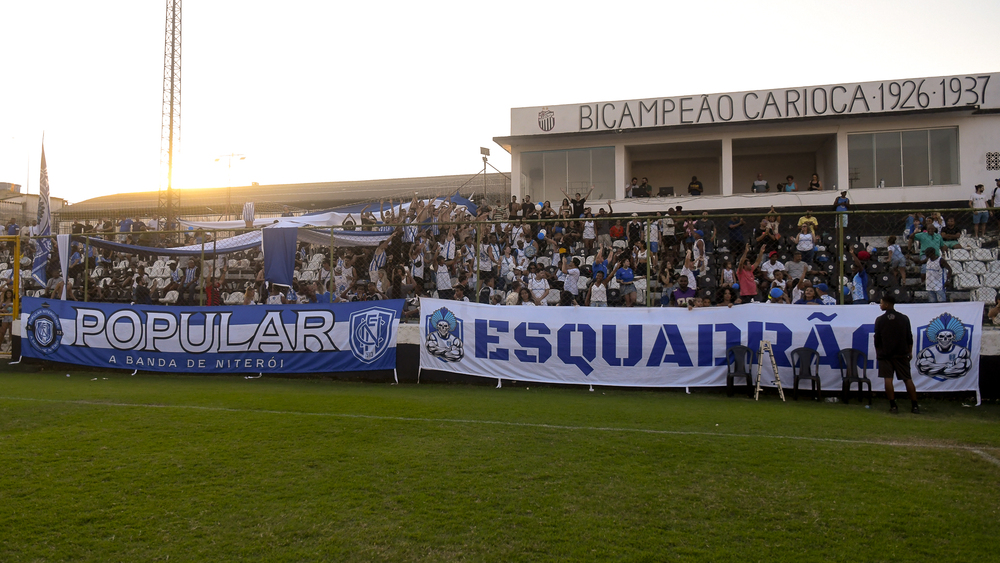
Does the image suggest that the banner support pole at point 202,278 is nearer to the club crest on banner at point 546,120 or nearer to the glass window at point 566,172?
the glass window at point 566,172

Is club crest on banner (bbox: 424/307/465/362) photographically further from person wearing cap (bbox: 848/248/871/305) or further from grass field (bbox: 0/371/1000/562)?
person wearing cap (bbox: 848/248/871/305)

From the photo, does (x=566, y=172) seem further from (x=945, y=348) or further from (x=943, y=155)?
(x=945, y=348)

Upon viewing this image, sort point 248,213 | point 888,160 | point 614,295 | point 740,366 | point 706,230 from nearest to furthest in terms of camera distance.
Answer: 1. point 740,366
2. point 614,295
3. point 706,230
4. point 248,213
5. point 888,160

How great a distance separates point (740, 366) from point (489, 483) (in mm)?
6919

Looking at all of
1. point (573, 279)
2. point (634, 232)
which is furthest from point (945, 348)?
point (573, 279)

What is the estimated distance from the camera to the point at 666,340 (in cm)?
1216

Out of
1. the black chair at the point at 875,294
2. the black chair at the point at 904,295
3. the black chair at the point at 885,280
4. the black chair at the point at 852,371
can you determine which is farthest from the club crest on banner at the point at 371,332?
the black chair at the point at 904,295

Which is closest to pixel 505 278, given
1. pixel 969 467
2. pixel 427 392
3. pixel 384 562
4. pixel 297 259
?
pixel 427 392

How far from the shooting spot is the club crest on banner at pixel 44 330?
15531 millimetres

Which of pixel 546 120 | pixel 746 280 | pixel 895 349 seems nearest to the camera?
pixel 895 349

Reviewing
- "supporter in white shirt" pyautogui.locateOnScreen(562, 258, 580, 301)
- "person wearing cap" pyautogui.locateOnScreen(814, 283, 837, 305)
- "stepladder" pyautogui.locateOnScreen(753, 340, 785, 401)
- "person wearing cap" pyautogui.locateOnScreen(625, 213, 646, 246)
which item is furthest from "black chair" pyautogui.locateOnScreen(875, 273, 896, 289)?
"supporter in white shirt" pyautogui.locateOnScreen(562, 258, 580, 301)

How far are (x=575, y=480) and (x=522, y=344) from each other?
263 inches

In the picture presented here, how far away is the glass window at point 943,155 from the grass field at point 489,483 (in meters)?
18.7

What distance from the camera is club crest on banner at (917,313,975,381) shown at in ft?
36.2
